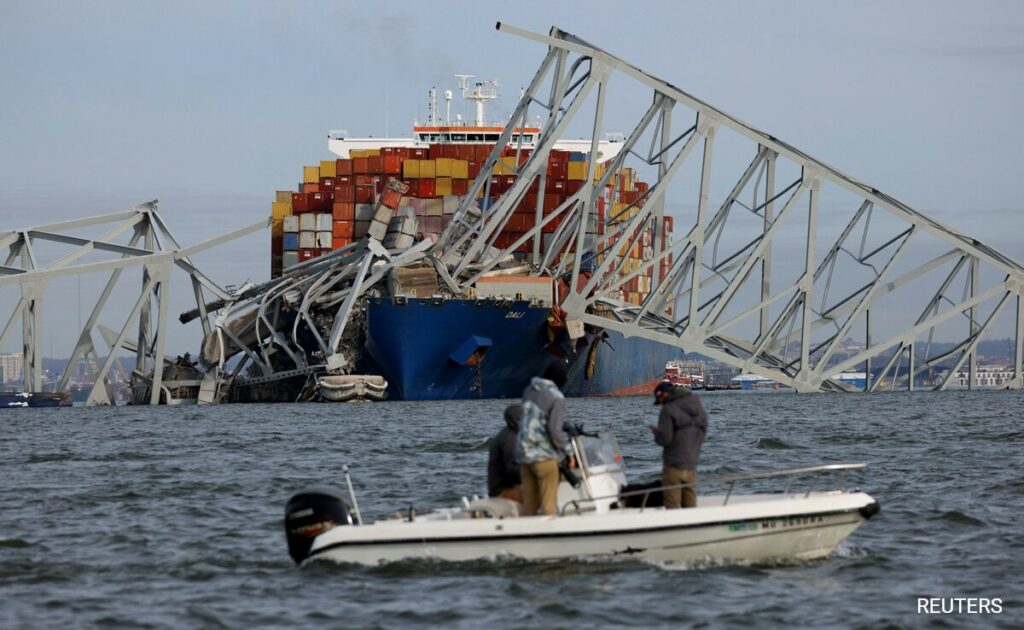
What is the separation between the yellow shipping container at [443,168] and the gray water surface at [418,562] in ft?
146

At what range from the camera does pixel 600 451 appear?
15453 millimetres

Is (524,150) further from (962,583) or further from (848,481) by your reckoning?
(962,583)

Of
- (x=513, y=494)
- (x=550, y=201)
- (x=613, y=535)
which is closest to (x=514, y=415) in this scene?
(x=513, y=494)

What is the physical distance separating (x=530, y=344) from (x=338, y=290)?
869cm

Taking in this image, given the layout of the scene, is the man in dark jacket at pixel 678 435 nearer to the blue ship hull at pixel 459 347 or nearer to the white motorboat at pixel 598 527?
the white motorboat at pixel 598 527

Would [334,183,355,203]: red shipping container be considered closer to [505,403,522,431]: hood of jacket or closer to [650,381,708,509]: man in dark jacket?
[505,403,522,431]: hood of jacket

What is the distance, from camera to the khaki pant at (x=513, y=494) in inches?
615

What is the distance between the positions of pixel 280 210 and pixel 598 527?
2856 inches

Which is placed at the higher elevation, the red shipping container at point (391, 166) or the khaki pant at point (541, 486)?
the red shipping container at point (391, 166)

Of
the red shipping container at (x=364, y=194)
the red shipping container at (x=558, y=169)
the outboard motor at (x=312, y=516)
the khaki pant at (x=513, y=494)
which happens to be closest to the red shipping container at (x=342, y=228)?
the red shipping container at (x=364, y=194)

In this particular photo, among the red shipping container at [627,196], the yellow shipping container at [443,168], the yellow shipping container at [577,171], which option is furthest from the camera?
the red shipping container at [627,196]

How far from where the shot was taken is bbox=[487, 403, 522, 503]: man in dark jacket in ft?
50.8

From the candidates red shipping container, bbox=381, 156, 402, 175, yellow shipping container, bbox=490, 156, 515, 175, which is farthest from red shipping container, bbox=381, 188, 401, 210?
red shipping container, bbox=381, 156, 402, 175

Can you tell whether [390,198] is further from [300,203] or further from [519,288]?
[519,288]
